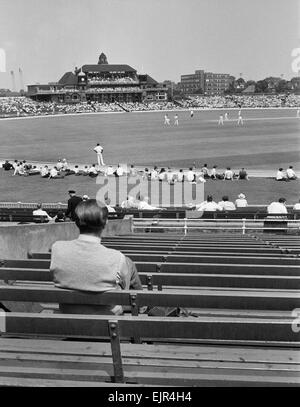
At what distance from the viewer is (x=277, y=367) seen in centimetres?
284

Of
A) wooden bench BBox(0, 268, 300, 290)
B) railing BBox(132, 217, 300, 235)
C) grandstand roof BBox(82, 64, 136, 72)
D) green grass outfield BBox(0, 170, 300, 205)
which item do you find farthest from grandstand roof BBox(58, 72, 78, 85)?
wooden bench BBox(0, 268, 300, 290)

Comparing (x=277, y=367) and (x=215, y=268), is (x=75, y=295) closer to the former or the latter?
(x=277, y=367)

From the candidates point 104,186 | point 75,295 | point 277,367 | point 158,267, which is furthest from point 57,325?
point 104,186

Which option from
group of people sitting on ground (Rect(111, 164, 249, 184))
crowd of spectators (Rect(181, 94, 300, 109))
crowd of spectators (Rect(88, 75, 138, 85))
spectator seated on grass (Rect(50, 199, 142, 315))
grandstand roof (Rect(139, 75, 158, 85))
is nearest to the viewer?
spectator seated on grass (Rect(50, 199, 142, 315))

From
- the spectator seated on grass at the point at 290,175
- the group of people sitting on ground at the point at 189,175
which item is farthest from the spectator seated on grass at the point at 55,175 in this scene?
the spectator seated on grass at the point at 290,175

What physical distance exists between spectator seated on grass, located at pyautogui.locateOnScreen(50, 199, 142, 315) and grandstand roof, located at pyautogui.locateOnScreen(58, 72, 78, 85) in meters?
180

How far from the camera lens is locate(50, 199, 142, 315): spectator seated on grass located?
3252 millimetres

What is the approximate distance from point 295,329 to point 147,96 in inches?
7175

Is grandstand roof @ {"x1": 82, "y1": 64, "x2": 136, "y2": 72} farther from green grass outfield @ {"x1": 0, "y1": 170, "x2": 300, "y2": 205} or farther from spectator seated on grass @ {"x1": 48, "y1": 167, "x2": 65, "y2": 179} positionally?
green grass outfield @ {"x1": 0, "y1": 170, "x2": 300, "y2": 205}

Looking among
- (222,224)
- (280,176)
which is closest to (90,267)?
(222,224)

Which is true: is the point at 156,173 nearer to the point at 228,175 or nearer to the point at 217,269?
the point at 228,175

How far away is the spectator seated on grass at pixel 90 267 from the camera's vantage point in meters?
3.25

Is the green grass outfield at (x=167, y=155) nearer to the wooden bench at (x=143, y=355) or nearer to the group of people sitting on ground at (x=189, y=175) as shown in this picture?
the group of people sitting on ground at (x=189, y=175)

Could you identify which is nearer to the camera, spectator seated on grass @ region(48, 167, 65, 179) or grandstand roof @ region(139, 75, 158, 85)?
spectator seated on grass @ region(48, 167, 65, 179)
